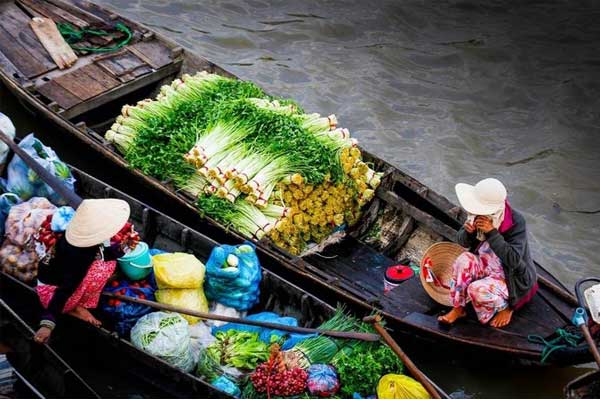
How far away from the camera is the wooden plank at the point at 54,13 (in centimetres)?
958

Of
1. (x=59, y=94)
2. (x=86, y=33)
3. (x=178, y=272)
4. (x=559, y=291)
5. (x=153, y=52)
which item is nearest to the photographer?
(x=178, y=272)

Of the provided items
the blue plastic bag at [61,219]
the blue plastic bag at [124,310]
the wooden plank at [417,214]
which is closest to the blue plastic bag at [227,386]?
the blue plastic bag at [124,310]

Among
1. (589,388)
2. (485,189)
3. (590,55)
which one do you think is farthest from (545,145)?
(589,388)

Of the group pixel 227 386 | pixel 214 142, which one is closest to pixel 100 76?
pixel 214 142

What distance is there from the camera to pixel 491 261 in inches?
257

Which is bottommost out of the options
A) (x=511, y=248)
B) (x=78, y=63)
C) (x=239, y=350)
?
(x=239, y=350)

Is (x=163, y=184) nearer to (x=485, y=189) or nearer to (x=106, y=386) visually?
(x=106, y=386)

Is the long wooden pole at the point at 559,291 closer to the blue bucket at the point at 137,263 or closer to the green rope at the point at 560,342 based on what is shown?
the green rope at the point at 560,342

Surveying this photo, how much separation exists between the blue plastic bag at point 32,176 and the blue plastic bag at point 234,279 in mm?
1408

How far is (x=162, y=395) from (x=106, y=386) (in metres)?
0.67

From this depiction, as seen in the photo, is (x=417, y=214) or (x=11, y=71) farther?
(x=11, y=71)

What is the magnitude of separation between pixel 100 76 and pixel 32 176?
95.8 inches

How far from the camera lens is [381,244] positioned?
7.73 metres

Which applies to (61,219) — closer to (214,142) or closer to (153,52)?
(214,142)
